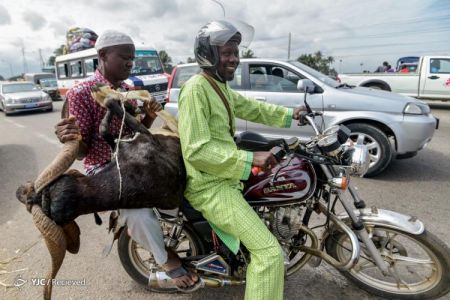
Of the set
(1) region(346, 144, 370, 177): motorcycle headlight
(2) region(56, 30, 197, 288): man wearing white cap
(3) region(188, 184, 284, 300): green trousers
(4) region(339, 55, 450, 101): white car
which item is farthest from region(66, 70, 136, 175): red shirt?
(4) region(339, 55, 450, 101): white car

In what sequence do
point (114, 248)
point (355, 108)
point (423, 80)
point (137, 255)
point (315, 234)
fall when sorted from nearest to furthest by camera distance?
point (315, 234) < point (137, 255) < point (114, 248) < point (355, 108) < point (423, 80)

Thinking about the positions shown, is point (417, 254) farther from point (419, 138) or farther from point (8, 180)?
point (8, 180)

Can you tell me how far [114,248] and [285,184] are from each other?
200 centimetres

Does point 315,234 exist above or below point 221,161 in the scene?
below

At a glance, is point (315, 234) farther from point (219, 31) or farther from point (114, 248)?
point (114, 248)

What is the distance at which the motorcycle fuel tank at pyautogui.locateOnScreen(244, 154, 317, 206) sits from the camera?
1857 mm

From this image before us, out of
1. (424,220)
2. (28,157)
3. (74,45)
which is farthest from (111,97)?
(74,45)

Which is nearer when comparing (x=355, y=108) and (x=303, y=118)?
(x=303, y=118)

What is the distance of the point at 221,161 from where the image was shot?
163 centimetres

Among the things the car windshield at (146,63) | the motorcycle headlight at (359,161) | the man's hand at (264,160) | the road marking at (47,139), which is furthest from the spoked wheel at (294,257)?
the car windshield at (146,63)

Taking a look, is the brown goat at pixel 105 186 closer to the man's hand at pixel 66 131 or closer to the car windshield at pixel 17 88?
the man's hand at pixel 66 131

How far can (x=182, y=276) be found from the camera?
210 centimetres

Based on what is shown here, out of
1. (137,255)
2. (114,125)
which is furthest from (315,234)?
(114,125)

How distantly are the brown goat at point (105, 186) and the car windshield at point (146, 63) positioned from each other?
36.8ft
